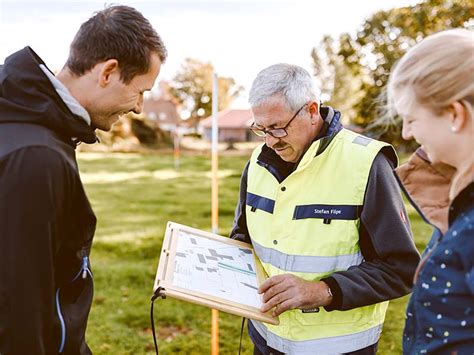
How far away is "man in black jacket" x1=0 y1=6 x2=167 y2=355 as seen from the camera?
1590mm

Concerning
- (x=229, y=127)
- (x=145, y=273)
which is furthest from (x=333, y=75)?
(x=145, y=273)

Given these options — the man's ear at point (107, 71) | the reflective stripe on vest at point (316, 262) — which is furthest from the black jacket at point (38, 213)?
the reflective stripe on vest at point (316, 262)

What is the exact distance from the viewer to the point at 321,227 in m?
2.29

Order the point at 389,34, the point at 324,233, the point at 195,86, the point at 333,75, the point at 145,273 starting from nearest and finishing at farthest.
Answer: the point at 324,233 → the point at 145,273 → the point at 389,34 → the point at 333,75 → the point at 195,86

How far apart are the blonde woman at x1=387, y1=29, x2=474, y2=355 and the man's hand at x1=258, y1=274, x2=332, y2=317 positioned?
1.82ft

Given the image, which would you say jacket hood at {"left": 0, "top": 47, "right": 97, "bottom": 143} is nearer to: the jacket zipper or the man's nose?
the jacket zipper

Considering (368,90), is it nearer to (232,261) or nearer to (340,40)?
(340,40)

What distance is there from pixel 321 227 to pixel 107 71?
1065 millimetres

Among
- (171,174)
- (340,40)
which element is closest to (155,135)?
(340,40)

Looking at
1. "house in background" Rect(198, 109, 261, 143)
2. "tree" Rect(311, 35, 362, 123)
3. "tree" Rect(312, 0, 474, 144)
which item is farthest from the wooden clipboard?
"house in background" Rect(198, 109, 261, 143)

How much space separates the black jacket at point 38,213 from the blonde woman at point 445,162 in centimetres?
102

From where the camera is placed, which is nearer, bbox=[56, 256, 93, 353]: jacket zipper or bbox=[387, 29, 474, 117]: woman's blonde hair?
bbox=[387, 29, 474, 117]: woman's blonde hair

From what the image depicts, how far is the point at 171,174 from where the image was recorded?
742 inches

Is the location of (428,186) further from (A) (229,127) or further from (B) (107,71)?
(A) (229,127)
